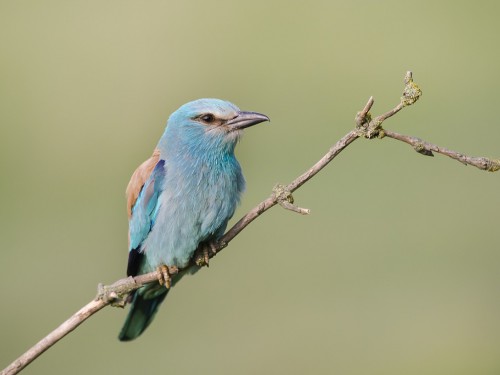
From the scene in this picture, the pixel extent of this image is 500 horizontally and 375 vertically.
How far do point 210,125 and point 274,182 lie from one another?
3941 mm

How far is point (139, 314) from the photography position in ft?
19.1

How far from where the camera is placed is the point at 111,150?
35.2 ft

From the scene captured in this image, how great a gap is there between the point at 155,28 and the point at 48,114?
186 centimetres

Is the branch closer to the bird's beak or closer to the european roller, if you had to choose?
the european roller

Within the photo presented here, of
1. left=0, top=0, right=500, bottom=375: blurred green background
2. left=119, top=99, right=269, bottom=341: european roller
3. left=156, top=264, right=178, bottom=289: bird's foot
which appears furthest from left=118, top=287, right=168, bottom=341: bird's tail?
left=0, top=0, right=500, bottom=375: blurred green background

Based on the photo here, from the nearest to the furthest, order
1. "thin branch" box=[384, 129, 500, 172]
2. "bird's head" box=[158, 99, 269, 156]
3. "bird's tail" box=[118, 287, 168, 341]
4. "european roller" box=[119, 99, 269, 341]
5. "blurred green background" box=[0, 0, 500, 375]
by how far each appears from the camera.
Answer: "thin branch" box=[384, 129, 500, 172] < "european roller" box=[119, 99, 269, 341] < "bird's head" box=[158, 99, 269, 156] < "bird's tail" box=[118, 287, 168, 341] < "blurred green background" box=[0, 0, 500, 375]

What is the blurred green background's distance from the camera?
7.89 m

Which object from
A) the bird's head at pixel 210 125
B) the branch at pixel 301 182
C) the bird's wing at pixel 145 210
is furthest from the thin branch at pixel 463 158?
the bird's wing at pixel 145 210

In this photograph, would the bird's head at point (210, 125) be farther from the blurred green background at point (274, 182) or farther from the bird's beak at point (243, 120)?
the blurred green background at point (274, 182)

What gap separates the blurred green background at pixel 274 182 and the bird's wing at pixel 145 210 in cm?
221

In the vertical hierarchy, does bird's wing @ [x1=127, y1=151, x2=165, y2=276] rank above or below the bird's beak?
below

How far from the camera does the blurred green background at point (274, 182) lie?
311 inches

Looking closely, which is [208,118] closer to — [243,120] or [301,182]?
[243,120]

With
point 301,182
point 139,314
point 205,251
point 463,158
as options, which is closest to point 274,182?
point 139,314
